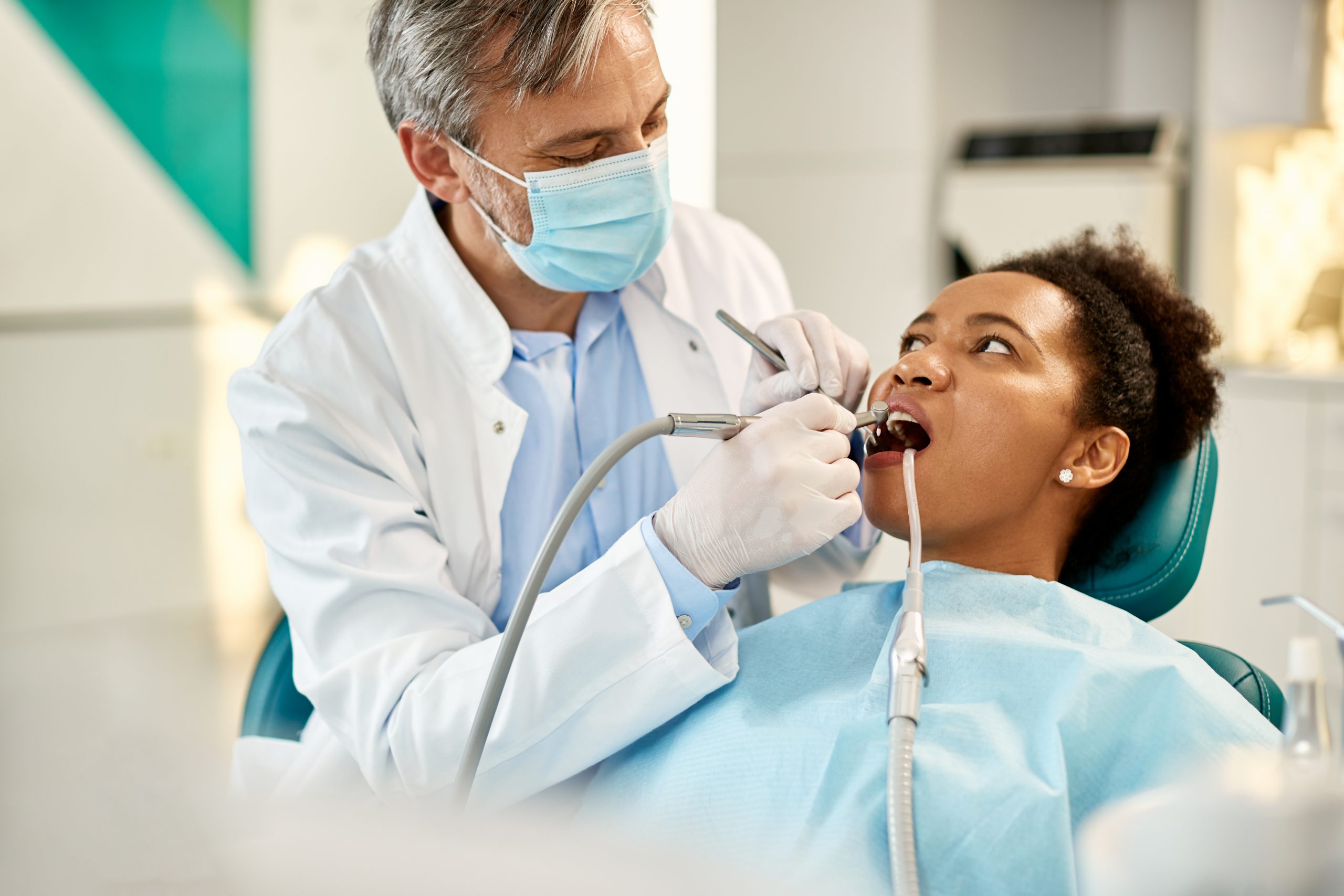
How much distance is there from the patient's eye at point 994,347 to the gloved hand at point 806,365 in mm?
143

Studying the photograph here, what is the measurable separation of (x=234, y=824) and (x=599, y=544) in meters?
0.99

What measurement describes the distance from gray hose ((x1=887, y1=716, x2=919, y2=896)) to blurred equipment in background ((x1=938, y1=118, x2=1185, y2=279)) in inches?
109

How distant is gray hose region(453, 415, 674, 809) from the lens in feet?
3.52

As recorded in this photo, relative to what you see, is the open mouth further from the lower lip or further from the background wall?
the background wall

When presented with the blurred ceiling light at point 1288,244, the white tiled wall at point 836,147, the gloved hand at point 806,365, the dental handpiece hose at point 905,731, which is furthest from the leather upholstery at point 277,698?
the blurred ceiling light at point 1288,244

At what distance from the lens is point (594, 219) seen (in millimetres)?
1414

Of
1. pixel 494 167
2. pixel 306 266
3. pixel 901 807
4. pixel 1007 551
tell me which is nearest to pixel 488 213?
pixel 494 167

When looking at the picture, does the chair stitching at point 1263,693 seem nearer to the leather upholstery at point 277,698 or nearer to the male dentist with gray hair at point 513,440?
the male dentist with gray hair at point 513,440

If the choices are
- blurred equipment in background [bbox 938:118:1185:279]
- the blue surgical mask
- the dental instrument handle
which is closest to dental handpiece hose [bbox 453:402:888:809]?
the dental instrument handle

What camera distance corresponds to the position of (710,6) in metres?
4.14

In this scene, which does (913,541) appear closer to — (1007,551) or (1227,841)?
(1007,551)

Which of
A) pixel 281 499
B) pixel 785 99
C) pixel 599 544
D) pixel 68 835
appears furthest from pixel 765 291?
pixel 785 99

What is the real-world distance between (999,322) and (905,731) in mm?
621

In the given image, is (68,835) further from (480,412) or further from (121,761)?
(480,412)
